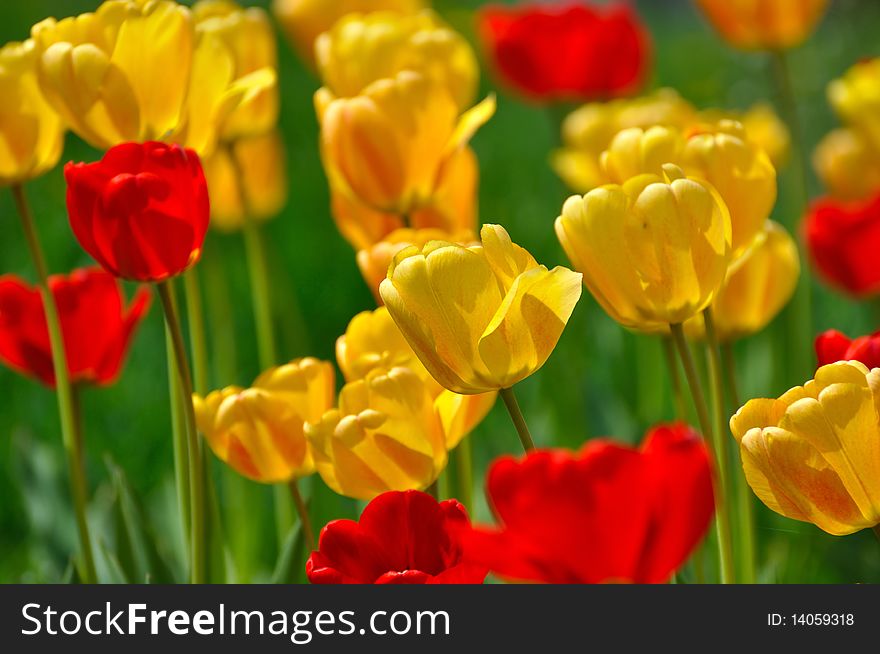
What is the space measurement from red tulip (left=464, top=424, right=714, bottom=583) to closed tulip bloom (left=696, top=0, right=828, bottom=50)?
3.87ft

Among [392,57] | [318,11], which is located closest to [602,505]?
[392,57]

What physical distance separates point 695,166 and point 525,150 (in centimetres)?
260

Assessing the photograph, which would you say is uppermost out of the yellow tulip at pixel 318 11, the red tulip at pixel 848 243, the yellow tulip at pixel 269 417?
the yellow tulip at pixel 269 417

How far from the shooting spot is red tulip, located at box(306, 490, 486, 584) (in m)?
0.64

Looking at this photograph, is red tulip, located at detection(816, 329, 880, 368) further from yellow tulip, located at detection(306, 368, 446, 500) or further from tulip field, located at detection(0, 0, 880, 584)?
yellow tulip, located at detection(306, 368, 446, 500)

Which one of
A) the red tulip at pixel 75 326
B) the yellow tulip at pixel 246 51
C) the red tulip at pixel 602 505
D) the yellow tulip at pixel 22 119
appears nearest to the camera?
the red tulip at pixel 602 505

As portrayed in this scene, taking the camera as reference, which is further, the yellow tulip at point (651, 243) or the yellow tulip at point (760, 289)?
the yellow tulip at point (760, 289)

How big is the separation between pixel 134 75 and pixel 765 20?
101 centimetres

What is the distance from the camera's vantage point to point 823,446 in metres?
0.61

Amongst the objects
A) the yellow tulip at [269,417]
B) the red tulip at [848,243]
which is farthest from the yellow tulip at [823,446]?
the red tulip at [848,243]

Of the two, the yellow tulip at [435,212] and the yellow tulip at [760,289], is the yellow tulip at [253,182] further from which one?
the yellow tulip at [760,289]

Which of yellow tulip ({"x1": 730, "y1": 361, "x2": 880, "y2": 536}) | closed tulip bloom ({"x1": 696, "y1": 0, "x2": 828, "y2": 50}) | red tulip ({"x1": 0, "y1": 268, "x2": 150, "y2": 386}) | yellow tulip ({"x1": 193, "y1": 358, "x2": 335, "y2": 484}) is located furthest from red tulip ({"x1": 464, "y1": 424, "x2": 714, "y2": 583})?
closed tulip bloom ({"x1": 696, "y1": 0, "x2": 828, "y2": 50})

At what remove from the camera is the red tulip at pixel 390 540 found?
636mm

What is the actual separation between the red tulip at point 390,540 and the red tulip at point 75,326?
1.31 ft
